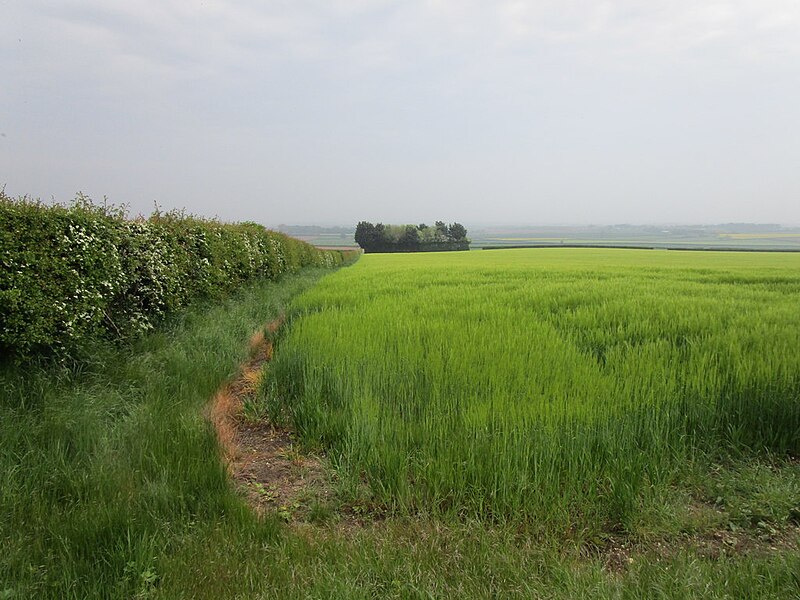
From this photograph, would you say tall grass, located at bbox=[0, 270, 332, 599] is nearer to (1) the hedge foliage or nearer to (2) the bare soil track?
(2) the bare soil track

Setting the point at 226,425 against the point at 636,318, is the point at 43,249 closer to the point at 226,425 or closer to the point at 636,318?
the point at 226,425

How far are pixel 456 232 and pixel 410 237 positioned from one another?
29.9 ft

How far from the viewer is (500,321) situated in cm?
590

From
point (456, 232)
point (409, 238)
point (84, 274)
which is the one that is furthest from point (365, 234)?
point (84, 274)

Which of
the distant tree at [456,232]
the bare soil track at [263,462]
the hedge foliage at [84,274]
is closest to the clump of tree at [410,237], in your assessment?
the distant tree at [456,232]

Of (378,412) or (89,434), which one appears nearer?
(89,434)

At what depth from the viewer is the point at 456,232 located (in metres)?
83.6

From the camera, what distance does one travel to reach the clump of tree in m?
79.4

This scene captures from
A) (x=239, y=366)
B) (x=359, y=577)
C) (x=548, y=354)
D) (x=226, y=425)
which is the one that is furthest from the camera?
(x=239, y=366)

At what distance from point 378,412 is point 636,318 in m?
4.35

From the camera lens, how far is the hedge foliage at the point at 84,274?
3525 millimetres

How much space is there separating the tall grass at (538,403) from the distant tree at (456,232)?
256 ft

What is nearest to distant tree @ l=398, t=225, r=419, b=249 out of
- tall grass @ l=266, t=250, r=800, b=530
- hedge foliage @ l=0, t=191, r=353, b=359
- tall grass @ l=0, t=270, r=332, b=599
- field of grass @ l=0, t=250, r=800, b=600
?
hedge foliage @ l=0, t=191, r=353, b=359

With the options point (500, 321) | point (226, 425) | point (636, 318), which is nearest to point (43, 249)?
point (226, 425)
